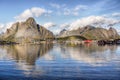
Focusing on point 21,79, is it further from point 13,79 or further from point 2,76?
point 2,76

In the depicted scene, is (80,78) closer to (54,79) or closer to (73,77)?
(73,77)

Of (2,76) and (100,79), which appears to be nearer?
(100,79)

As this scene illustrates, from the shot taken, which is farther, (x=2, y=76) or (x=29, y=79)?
(x=2, y=76)

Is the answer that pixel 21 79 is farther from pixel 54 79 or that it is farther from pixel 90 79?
pixel 90 79

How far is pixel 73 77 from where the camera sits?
1825 inches

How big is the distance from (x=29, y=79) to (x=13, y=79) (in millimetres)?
2822

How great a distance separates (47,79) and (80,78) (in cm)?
585

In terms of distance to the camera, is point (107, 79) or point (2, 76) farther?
point (2, 76)

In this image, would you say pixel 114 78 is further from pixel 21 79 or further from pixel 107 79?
pixel 21 79

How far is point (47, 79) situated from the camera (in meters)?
44.2

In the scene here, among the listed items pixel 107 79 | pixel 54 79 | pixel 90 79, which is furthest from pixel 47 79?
pixel 107 79

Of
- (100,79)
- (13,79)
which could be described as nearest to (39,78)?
(13,79)

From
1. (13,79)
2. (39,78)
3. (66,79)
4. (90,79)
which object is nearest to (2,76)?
(13,79)

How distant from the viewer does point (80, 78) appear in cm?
4509
